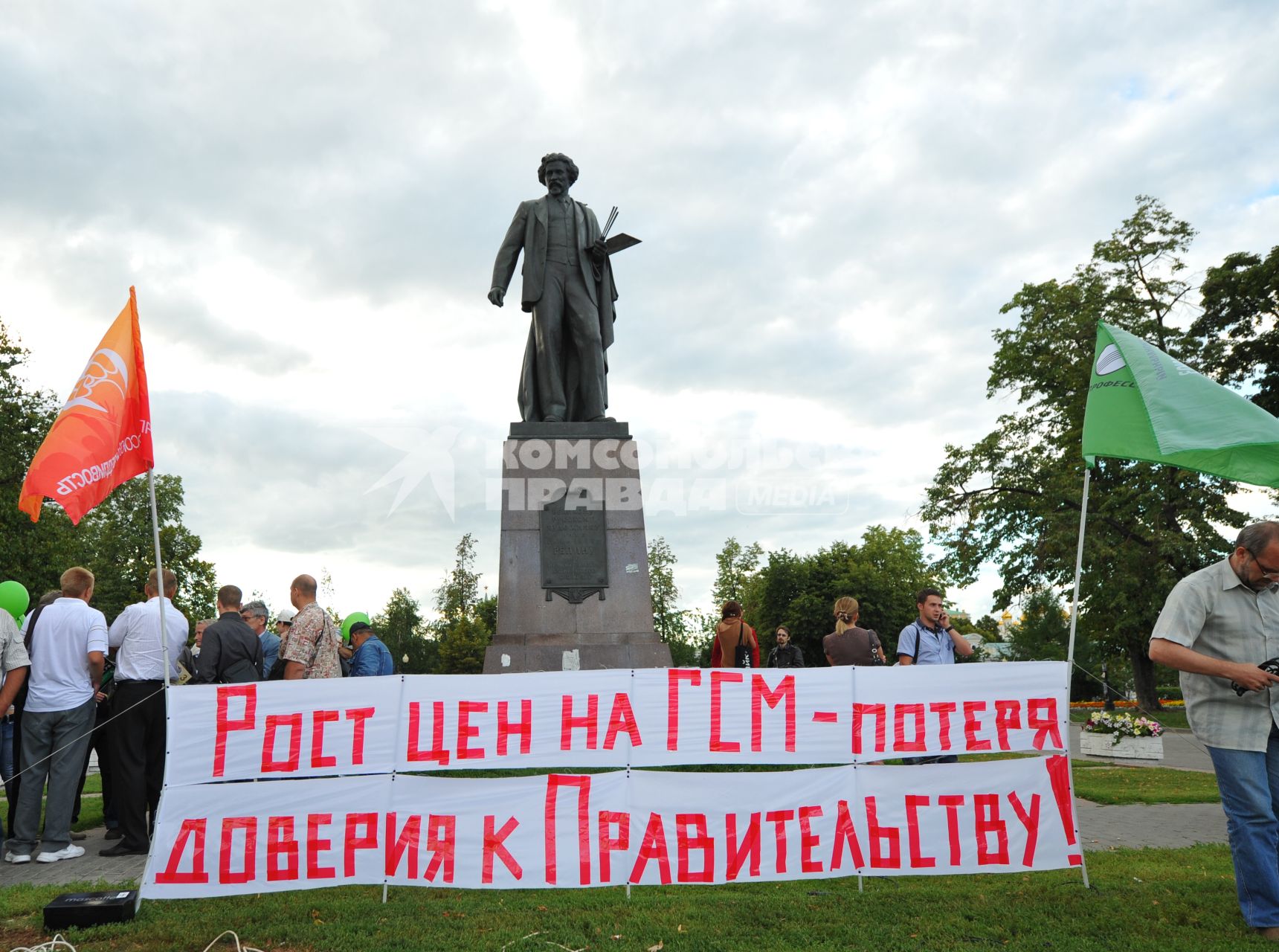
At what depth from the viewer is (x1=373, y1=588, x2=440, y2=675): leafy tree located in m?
49.4

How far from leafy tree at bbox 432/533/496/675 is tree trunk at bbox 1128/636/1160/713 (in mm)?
24887

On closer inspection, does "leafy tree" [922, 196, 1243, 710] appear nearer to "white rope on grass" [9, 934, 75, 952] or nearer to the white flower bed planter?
the white flower bed planter

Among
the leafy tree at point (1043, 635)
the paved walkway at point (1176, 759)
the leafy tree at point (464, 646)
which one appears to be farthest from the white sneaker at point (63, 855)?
the leafy tree at point (1043, 635)

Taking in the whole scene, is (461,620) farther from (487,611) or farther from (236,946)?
(236,946)

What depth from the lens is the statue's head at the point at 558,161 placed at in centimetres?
1124

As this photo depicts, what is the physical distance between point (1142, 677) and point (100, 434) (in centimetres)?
2931

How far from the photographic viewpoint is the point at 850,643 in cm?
834

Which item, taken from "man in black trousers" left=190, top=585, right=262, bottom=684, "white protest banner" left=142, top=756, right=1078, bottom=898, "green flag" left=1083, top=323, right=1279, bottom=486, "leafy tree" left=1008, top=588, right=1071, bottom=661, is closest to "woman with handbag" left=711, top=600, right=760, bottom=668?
"white protest banner" left=142, top=756, right=1078, bottom=898

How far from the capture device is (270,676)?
Answer: 8711 millimetres

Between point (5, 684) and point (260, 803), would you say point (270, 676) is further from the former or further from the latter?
point (260, 803)

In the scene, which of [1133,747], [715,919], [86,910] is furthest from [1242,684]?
[1133,747]

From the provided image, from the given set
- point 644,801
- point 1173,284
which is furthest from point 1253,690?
point 1173,284

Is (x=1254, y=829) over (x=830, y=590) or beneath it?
beneath

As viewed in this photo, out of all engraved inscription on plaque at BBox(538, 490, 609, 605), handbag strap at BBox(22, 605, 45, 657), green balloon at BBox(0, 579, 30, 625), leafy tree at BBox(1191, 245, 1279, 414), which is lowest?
handbag strap at BBox(22, 605, 45, 657)
